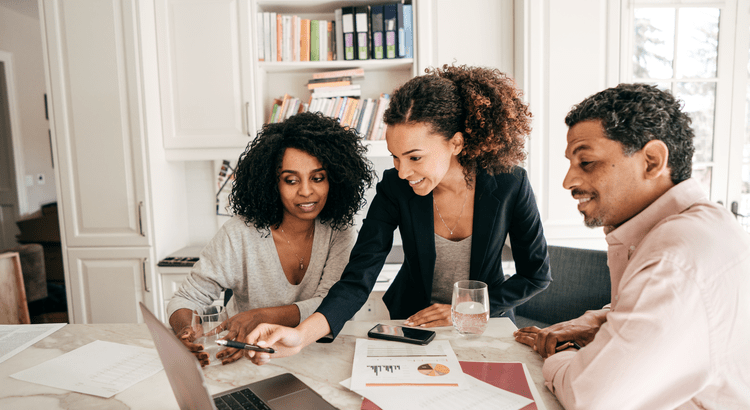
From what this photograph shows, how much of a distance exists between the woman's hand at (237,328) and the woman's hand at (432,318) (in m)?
0.41

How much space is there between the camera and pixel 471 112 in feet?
4.36

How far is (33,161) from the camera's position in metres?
5.38

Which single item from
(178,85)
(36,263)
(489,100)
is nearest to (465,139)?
(489,100)

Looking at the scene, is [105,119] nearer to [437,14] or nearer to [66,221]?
[66,221]

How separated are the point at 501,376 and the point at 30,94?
21.1ft

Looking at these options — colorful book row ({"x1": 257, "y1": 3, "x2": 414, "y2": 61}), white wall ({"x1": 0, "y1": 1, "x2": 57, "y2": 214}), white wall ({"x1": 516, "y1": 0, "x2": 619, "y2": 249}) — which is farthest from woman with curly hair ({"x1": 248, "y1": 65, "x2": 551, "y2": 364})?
white wall ({"x1": 0, "y1": 1, "x2": 57, "y2": 214})

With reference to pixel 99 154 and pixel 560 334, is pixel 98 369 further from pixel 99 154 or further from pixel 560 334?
pixel 99 154

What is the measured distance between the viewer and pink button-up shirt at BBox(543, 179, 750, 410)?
0.68 metres

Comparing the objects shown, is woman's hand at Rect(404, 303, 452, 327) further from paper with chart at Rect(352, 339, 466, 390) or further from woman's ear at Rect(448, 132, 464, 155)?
woman's ear at Rect(448, 132, 464, 155)

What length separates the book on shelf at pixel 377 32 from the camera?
8.00 feet

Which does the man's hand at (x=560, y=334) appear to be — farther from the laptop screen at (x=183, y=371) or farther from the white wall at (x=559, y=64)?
the white wall at (x=559, y=64)

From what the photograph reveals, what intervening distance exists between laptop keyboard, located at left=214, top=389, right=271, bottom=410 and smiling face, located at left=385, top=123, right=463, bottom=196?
72 cm

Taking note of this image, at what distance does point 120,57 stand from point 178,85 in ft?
1.00

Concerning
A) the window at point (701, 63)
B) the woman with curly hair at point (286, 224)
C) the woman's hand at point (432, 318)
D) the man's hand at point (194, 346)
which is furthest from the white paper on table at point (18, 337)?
the window at point (701, 63)
